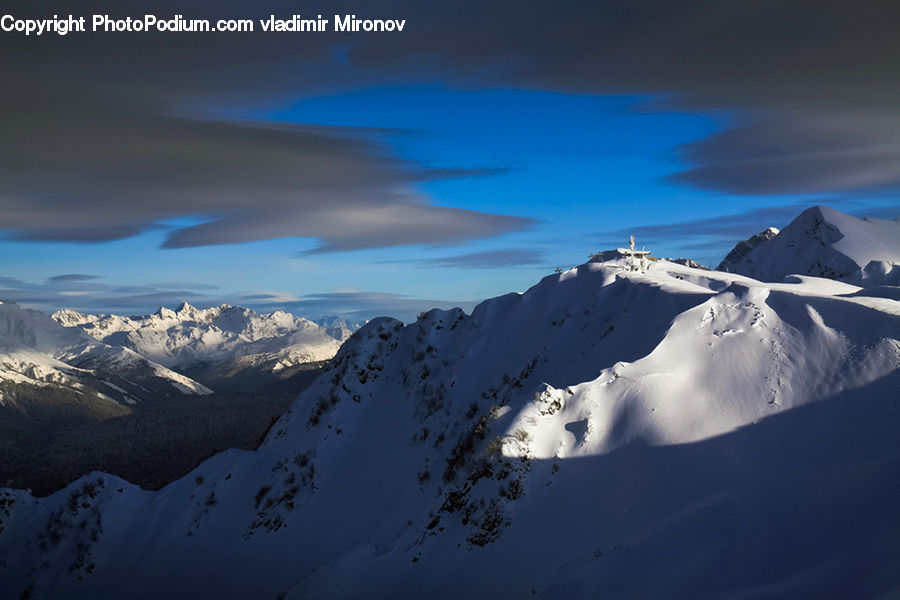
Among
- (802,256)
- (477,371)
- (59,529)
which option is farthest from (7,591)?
(802,256)

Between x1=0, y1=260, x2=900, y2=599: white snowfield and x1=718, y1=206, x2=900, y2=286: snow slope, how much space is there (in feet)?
188

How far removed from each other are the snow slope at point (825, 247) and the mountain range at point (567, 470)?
56.8 meters

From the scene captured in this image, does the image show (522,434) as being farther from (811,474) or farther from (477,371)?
(477,371)

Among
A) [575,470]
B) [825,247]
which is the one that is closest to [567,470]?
[575,470]

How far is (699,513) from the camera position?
23.0 metres

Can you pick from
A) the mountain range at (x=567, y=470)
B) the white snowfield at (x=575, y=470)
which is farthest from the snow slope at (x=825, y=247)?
the white snowfield at (x=575, y=470)

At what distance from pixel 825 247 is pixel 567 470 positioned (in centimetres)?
8652

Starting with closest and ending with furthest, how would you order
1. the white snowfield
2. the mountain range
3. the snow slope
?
the white snowfield, the mountain range, the snow slope

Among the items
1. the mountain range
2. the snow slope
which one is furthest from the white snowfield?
the snow slope

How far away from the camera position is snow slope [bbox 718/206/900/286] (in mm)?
88562

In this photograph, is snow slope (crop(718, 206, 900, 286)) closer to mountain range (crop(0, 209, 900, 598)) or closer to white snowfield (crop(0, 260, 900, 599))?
mountain range (crop(0, 209, 900, 598))

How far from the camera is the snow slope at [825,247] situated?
291 ft

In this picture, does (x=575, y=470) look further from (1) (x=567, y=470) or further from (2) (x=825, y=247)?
(2) (x=825, y=247)

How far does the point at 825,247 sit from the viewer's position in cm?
9325
